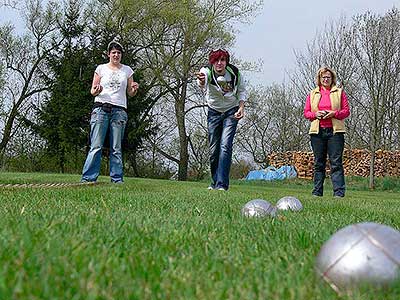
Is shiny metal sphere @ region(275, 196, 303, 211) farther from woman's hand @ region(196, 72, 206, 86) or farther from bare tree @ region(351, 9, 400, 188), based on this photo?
bare tree @ region(351, 9, 400, 188)

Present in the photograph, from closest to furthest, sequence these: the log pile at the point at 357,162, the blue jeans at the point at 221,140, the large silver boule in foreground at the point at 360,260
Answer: the large silver boule in foreground at the point at 360,260
the blue jeans at the point at 221,140
the log pile at the point at 357,162

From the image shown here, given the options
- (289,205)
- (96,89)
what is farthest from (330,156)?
(289,205)

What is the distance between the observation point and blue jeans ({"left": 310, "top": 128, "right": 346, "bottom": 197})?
8.01 m

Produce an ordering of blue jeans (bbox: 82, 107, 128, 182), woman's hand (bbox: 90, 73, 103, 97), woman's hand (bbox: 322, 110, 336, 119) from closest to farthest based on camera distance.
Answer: woman's hand (bbox: 90, 73, 103, 97)
blue jeans (bbox: 82, 107, 128, 182)
woman's hand (bbox: 322, 110, 336, 119)

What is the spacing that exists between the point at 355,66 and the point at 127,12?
11663 millimetres

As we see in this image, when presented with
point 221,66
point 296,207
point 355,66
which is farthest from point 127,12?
point 296,207

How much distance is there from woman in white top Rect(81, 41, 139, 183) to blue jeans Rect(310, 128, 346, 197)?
2.76 m

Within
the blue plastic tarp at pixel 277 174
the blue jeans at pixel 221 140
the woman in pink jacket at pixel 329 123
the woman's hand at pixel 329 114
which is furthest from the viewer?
the blue plastic tarp at pixel 277 174

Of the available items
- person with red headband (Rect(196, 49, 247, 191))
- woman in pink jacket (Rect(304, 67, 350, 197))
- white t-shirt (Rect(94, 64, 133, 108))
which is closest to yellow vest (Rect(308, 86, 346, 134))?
woman in pink jacket (Rect(304, 67, 350, 197))

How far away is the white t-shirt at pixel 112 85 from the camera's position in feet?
25.0

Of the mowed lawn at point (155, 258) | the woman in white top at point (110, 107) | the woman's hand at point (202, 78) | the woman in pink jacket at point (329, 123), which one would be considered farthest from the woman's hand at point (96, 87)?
the mowed lawn at point (155, 258)

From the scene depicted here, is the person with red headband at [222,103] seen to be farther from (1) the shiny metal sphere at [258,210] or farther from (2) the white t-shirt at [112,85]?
(1) the shiny metal sphere at [258,210]

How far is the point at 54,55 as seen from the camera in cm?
2952

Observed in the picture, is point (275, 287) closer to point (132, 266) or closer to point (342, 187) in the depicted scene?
point (132, 266)
